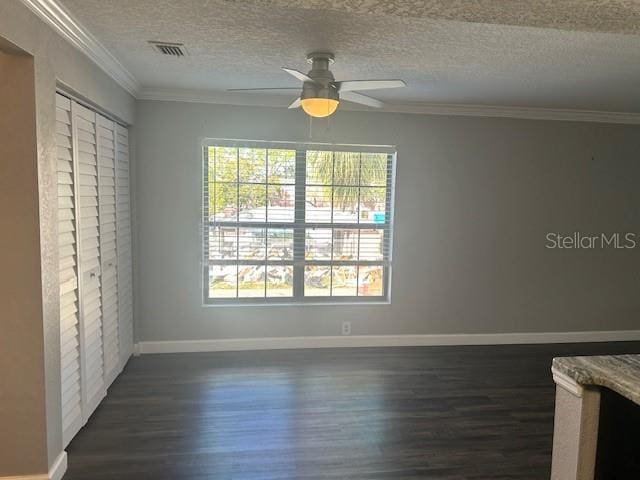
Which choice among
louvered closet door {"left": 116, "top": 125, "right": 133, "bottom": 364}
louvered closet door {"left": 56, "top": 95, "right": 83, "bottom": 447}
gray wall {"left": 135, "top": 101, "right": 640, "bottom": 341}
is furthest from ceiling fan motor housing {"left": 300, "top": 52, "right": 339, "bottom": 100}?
louvered closet door {"left": 116, "top": 125, "right": 133, "bottom": 364}

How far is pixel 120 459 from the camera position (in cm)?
249

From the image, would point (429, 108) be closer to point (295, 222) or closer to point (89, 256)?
point (295, 222)

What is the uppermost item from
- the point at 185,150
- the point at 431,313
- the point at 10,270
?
the point at 185,150

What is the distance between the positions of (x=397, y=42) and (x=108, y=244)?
2419mm

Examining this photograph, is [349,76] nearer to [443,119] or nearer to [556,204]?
[443,119]

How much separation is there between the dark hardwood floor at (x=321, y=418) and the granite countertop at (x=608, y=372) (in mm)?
1374

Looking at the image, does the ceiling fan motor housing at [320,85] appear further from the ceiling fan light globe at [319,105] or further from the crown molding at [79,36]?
the crown molding at [79,36]

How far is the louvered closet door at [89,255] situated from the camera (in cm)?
270

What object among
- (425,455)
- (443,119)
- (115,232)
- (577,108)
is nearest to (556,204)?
Result: (577,108)

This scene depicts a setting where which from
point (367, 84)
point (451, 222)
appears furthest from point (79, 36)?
point (451, 222)

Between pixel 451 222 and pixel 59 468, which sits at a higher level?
pixel 451 222

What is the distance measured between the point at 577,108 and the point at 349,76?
8.20 ft

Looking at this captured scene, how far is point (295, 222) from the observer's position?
4.28 meters

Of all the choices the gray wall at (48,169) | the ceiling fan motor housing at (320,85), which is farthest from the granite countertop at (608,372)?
the gray wall at (48,169)
